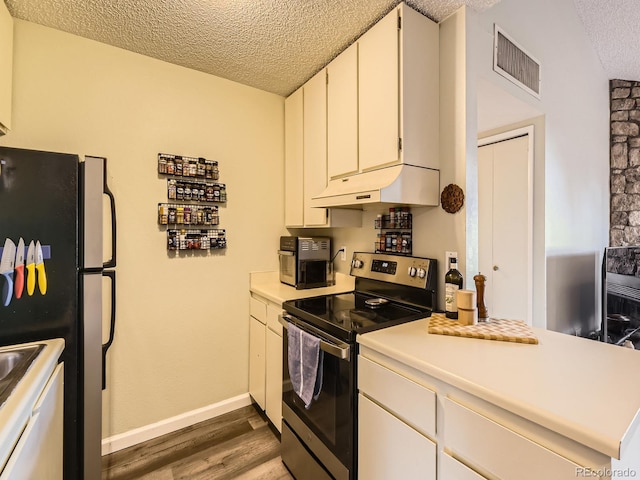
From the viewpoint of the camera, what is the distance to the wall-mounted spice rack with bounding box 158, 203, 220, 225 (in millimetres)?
2020

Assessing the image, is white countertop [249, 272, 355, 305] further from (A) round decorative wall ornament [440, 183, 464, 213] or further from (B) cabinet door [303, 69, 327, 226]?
(A) round decorative wall ornament [440, 183, 464, 213]

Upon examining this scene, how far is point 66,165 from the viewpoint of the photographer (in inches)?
50.7

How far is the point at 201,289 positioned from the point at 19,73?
1584 mm

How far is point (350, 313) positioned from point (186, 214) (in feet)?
4.28

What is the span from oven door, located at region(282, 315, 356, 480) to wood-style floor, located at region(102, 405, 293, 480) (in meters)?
0.21

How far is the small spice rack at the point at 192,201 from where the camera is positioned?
6.71ft

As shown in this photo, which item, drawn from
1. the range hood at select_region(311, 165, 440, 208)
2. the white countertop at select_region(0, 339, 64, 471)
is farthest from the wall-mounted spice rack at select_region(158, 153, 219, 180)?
the white countertop at select_region(0, 339, 64, 471)

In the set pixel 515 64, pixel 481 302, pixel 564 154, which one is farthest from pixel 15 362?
pixel 564 154

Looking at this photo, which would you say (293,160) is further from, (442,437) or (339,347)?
(442,437)

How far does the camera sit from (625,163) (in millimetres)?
3100

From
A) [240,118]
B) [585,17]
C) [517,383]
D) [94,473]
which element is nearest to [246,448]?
[94,473]

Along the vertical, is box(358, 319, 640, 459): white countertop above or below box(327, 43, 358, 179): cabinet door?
below

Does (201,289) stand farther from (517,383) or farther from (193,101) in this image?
(517,383)

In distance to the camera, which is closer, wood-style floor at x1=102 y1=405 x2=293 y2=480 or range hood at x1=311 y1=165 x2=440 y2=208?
range hood at x1=311 y1=165 x2=440 y2=208
